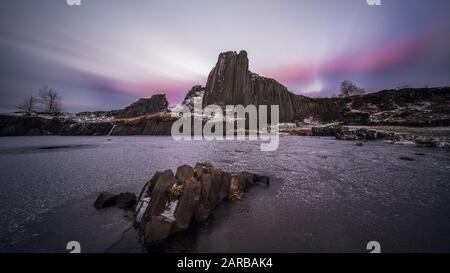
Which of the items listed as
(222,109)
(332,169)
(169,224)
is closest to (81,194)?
(169,224)

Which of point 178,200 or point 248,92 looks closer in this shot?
point 178,200

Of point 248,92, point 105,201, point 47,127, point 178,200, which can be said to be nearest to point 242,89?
point 248,92

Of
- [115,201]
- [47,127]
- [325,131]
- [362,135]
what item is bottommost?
[115,201]

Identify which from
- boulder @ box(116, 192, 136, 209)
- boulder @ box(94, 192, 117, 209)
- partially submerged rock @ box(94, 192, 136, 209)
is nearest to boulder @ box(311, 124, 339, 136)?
boulder @ box(116, 192, 136, 209)

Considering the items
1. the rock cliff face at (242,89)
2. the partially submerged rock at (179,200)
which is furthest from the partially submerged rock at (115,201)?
the rock cliff face at (242,89)

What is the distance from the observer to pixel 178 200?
626 centimetres

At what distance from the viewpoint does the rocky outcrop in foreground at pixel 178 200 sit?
513 cm

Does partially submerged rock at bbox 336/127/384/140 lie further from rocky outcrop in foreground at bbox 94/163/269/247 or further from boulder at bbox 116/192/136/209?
boulder at bbox 116/192/136/209

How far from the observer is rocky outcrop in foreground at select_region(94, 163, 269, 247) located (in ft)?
16.8

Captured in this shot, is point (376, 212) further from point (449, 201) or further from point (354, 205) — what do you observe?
point (449, 201)

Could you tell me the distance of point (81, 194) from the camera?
930 centimetres

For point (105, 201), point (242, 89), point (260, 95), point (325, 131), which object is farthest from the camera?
point (260, 95)

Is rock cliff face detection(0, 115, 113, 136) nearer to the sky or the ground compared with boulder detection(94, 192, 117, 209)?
nearer to the sky

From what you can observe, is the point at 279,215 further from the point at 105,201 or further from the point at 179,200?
the point at 105,201
